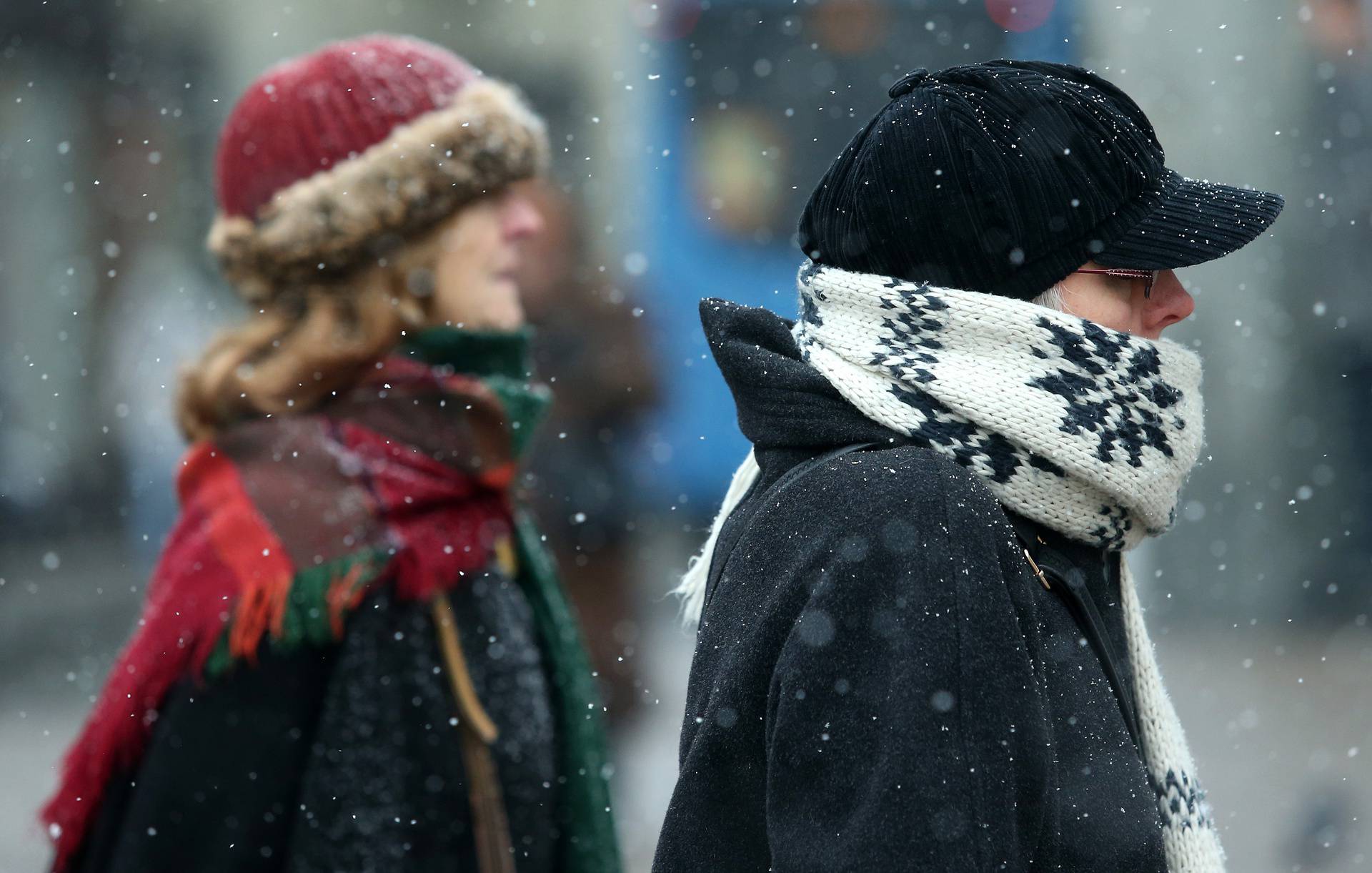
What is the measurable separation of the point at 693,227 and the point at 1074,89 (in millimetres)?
7735

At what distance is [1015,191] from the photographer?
5.31ft

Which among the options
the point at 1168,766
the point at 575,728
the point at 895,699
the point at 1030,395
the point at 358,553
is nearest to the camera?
the point at 895,699

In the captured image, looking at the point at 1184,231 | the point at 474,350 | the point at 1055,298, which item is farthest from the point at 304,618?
the point at 1184,231

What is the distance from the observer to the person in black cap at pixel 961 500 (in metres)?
1.46

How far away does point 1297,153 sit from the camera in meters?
8.77

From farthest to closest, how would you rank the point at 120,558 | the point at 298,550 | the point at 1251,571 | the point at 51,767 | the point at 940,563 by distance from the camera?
the point at 120,558 → the point at 1251,571 → the point at 51,767 → the point at 298,550 → the point at 940,563

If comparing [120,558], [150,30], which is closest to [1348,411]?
[120,558]

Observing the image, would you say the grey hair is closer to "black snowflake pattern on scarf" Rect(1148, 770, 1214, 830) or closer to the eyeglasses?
the eyeglasses

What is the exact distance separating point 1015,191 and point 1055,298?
0.15 metres

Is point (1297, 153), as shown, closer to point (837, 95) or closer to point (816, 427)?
point (837, 95)

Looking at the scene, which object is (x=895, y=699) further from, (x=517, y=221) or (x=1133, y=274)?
(x=517, y=221)

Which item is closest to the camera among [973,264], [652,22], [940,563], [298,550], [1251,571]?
[940,563]

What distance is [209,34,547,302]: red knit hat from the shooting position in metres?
2.73

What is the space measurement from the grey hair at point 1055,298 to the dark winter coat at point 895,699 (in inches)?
10.2
